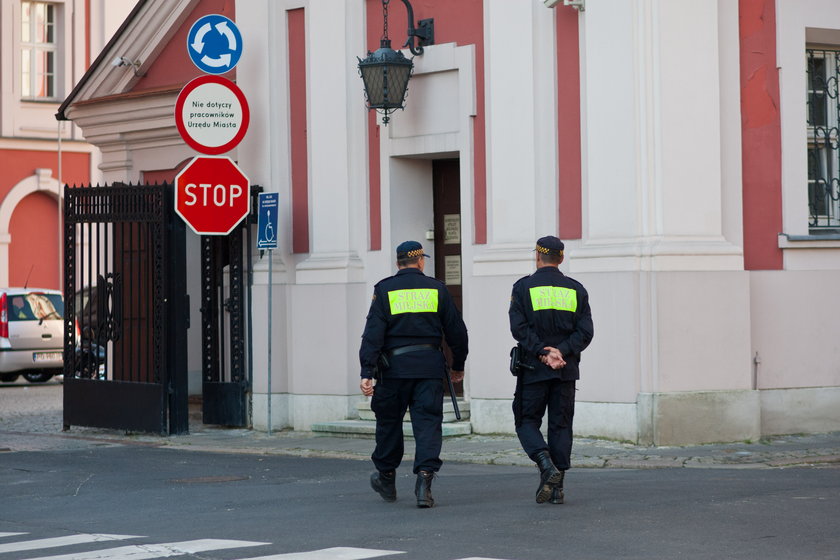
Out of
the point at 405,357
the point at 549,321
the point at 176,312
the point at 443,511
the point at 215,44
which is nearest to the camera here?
the point at 443,511

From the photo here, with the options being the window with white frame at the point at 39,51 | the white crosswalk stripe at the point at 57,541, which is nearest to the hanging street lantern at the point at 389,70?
the white crosswalk stripe at the point at 57,541

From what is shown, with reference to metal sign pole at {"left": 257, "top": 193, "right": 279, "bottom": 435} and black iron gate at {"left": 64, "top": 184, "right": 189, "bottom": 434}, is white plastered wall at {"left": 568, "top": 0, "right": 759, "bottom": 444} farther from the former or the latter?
black iron gate at {"left": 64, "top": 184, "right": 189, "bottom": 434}

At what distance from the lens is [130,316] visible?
1653 centimetres

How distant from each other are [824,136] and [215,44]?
647 centimetres

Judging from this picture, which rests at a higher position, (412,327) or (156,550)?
(412,327)

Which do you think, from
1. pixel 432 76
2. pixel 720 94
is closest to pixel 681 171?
pixel 720 94

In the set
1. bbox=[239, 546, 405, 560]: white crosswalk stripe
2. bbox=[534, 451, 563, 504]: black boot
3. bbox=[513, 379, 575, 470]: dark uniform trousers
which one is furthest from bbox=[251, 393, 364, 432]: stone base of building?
bbox=[239, 546, 405, 560]: white crosswalk stripe

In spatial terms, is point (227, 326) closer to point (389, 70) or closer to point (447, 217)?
point (447, 217)

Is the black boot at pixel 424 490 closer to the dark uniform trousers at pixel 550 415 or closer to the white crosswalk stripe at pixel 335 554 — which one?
the dark uniform trousers at pixel 550 415

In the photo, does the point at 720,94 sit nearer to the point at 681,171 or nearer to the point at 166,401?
the point at 681,171

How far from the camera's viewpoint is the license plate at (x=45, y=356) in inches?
1032

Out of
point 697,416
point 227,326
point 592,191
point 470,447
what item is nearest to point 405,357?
point 470,447

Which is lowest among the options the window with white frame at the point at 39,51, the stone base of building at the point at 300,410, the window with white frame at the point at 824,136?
the stone base of building at the point at 300,410

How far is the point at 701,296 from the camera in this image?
44.2 feet
